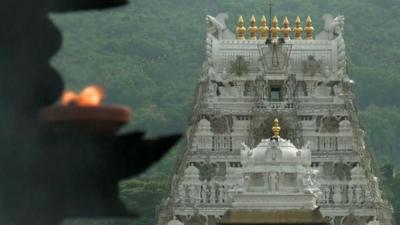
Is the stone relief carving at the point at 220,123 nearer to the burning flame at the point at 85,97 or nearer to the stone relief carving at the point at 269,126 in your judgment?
the stone relief carving at the point at 269,126

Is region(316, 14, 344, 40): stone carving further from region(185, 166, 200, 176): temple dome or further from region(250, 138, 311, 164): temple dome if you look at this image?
region(250, 138, 311, 164): temple dome

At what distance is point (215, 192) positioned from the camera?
8519cm

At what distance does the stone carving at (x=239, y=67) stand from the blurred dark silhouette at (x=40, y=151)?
80.1 metres

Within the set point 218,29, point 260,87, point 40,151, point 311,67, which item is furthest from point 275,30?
point 40,151

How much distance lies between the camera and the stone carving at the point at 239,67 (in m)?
89.9

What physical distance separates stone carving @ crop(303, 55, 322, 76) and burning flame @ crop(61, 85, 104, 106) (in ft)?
261

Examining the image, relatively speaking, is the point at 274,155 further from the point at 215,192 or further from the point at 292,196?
the point at 215,192

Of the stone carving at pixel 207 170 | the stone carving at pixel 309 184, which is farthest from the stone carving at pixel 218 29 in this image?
the stone carving at pixel 309 184

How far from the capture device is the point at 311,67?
3529 inches

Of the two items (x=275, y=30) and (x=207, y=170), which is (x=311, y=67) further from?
(x=207, y=170)

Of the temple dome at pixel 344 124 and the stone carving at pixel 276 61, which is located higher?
the stone carving at pixel 276 61

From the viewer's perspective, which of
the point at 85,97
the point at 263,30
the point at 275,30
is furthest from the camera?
the point at 263,30

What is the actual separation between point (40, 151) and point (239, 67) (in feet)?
264

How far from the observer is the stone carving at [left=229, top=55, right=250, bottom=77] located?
295 ft
